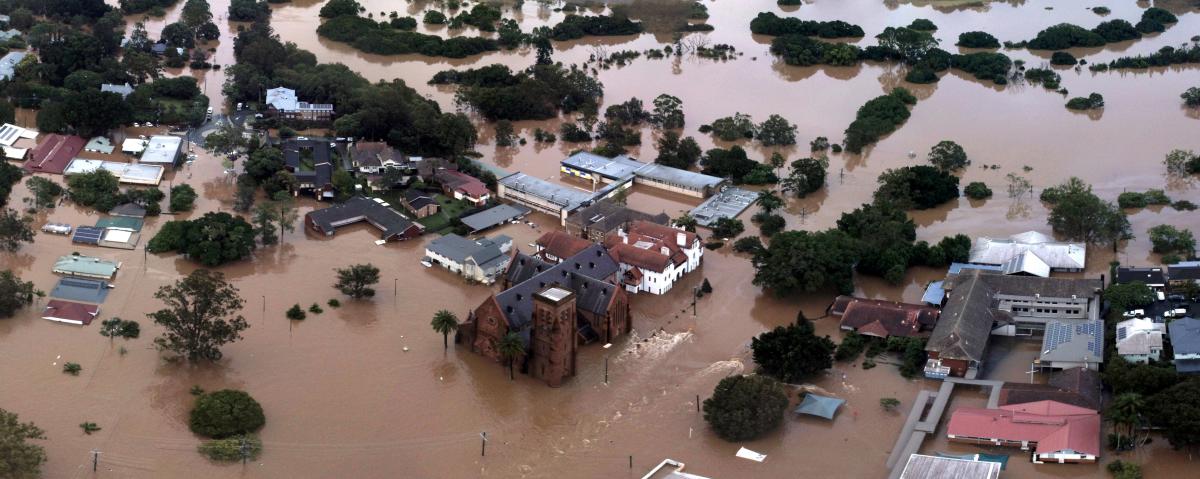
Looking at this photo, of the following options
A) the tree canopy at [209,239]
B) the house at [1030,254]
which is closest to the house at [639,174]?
the house at [1030,254]

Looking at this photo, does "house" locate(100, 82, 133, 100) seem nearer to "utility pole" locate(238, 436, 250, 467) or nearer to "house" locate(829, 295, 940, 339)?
"utility pole" locate(238, 436, 250, 467)

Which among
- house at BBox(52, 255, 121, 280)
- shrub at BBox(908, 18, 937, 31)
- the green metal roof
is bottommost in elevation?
the green metal roof

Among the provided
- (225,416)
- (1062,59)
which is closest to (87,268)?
(225,416)

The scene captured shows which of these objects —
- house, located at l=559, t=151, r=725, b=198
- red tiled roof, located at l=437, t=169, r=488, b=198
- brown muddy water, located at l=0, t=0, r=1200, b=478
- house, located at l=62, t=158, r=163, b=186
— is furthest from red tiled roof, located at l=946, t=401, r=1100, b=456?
house, located at l=62, t=158, r=163, b=186

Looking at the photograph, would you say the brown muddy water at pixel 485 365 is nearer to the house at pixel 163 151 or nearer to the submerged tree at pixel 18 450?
the house at pixel 163 151

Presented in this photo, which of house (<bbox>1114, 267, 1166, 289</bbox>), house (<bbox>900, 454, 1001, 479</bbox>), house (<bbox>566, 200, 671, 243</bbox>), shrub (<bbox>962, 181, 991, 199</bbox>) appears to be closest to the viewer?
house (<bbox>900, 454, 1001, 479</bbox>)
